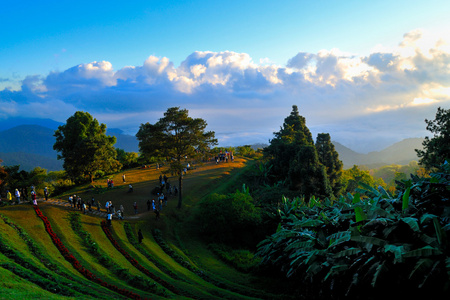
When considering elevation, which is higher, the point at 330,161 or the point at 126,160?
the point at 126,160

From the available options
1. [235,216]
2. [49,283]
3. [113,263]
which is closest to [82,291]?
[49,283]

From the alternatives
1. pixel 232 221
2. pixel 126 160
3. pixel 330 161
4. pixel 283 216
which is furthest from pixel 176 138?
pixel 126 160

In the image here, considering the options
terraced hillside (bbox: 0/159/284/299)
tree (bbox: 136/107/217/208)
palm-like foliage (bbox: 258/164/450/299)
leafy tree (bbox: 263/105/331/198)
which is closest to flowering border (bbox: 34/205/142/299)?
terraced hillside (bbox: 0/159/284/299)

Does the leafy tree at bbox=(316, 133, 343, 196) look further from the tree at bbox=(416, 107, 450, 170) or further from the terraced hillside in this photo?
the terraced hillside

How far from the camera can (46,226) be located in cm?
2094

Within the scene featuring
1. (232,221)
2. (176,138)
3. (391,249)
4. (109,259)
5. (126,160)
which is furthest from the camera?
(126,160)

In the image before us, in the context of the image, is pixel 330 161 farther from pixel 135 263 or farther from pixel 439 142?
pixel 135 263

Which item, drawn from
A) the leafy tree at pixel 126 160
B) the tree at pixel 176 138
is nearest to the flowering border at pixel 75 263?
the tree at pixel 176 138

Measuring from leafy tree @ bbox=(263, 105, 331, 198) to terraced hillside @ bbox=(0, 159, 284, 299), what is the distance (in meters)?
15.0

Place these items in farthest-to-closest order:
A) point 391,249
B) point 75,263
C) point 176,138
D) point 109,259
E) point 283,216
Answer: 1. point 176,138
2. point 283,216
3. point 109,259
4. point 75,263
5. point 391,249

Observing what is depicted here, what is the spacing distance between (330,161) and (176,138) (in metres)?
24.8

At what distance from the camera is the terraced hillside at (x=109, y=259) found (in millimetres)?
12586

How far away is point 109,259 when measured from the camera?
59.7ft

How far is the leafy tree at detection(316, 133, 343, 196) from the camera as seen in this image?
135 feet
